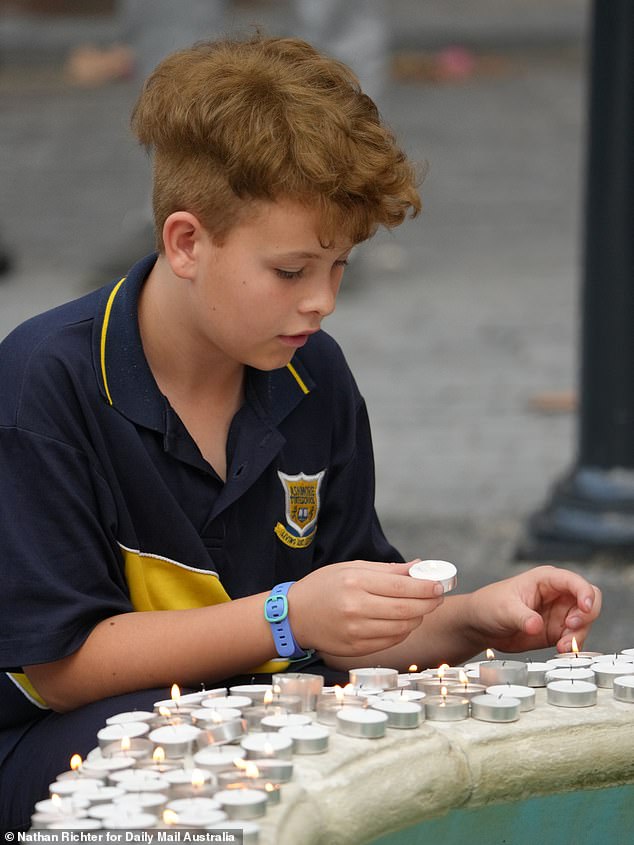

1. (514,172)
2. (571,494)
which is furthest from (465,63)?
(571,494)

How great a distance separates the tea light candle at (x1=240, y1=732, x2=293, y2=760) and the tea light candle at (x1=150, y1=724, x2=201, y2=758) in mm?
55

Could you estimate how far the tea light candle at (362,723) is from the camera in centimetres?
171

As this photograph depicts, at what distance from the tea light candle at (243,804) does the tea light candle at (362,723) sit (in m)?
0.21

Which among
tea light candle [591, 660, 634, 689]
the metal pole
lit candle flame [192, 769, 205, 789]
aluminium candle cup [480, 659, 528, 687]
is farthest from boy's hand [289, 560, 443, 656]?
the metal pole

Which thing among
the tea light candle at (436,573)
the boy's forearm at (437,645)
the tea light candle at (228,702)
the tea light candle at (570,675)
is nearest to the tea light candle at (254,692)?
the tea light candle at (228,702)

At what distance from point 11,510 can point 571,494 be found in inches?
92.4

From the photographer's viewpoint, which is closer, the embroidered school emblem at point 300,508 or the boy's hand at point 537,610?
the boy's hand at point 537,610

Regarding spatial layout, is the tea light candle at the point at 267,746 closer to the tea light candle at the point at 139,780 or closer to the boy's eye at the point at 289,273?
the tea light candle at the point at 139,780

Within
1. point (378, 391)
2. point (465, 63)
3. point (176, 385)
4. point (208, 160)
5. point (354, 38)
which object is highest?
point (465, 63)

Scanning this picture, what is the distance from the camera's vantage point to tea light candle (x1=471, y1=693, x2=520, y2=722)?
5.89 feet

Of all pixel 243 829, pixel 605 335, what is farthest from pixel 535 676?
pixel 605 335

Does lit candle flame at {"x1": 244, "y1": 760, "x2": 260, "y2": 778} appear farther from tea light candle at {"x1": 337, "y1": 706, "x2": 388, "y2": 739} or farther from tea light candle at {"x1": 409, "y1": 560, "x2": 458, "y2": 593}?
tea light candle at {"x1": 409, "y1": 560, "x2": 458, "y2": 593}

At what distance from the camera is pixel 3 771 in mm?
2105

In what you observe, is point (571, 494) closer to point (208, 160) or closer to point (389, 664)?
point (389, 664)
